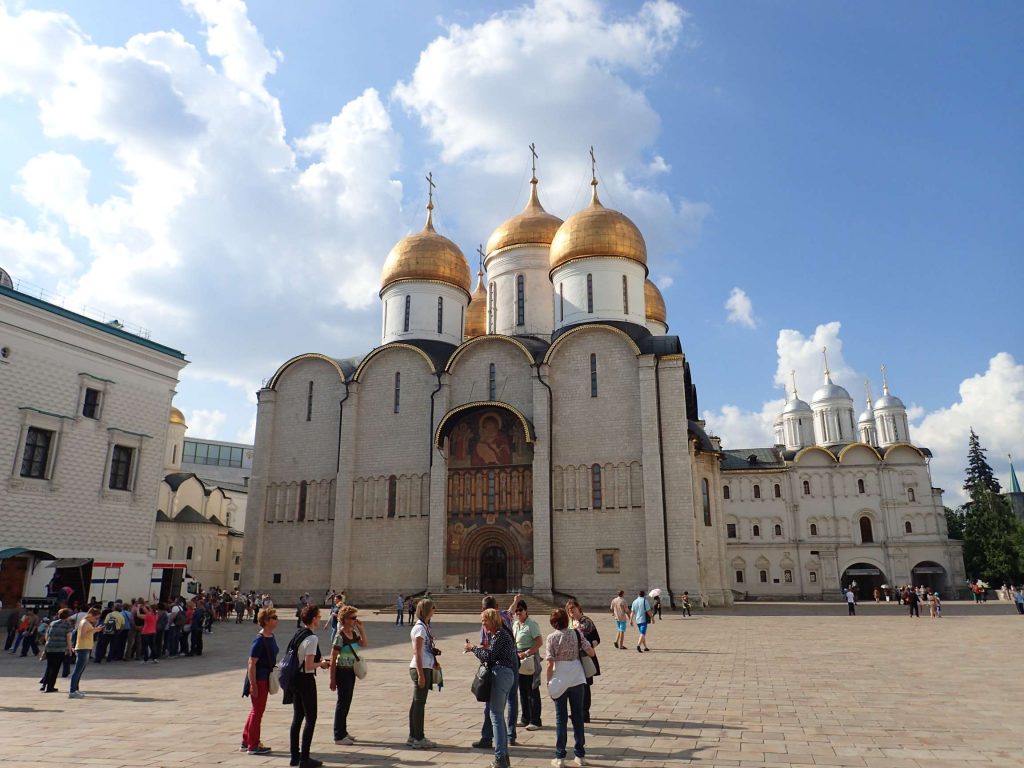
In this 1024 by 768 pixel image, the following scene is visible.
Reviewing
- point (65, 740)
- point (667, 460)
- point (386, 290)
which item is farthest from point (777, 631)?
point (386, 290)

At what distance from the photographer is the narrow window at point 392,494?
31781mm

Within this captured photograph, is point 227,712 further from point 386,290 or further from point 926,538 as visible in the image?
point 926,538

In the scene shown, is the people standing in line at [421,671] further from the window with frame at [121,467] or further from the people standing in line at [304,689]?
the window with frame at [121,467]

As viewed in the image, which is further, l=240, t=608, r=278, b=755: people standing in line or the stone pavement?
l=240, t=608, r=278, b=755: people standing in line

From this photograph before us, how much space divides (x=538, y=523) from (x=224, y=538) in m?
24.3

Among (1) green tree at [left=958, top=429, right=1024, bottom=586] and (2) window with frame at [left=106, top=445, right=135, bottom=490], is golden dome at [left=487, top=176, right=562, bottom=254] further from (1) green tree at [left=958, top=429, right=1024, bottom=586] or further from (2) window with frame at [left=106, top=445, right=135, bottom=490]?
(1) green tree at [left=958, top=429, right=1024, bottom=586]

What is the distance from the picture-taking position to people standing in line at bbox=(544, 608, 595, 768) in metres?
5.91

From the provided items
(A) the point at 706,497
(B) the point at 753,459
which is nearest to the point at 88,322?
(A) the point at 706,497

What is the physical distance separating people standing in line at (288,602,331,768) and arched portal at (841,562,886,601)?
46816 mm

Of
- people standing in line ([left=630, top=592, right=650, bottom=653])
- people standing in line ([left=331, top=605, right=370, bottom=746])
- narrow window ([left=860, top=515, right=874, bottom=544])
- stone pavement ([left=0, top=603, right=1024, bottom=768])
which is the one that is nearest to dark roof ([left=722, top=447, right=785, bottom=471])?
narrow window ([left=860, top=515, right=874, bottom=544])

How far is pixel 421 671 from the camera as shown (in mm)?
6500

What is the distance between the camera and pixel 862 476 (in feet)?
155

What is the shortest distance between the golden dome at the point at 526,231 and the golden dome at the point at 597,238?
8.61 feet

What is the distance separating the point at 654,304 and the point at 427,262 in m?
13.2
